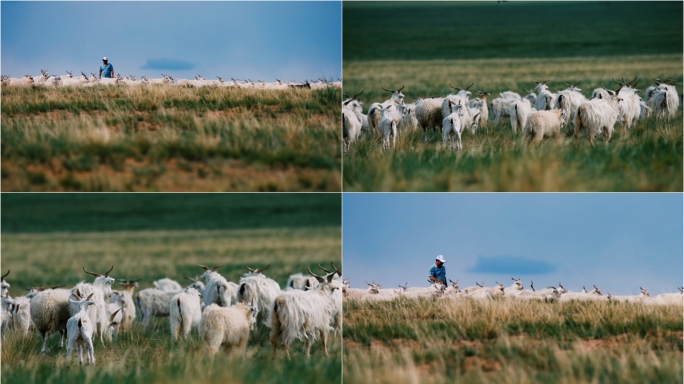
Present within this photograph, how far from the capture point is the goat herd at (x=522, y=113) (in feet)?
35.3

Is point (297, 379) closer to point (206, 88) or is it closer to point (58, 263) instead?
point (206, 88)

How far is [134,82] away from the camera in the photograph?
39.8 ft

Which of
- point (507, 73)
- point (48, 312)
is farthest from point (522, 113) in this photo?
point (507, 73)

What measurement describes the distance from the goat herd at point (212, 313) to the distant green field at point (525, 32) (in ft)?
48.0

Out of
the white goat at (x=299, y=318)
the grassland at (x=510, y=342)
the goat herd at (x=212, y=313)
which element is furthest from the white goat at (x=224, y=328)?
the grassland at (x=510, y=342)

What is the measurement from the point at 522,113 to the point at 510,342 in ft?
16.6

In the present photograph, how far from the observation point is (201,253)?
24.5 m

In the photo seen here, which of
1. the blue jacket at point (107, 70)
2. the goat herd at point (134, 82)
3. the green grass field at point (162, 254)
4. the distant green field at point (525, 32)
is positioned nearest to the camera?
the green grass field at point (162, 254)

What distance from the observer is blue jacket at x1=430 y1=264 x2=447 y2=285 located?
1002 centimetres

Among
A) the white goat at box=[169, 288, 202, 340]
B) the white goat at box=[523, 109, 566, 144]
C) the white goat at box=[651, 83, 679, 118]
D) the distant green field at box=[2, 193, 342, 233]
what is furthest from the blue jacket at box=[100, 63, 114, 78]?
the distant green field at box=[2, 193, 342, 233]

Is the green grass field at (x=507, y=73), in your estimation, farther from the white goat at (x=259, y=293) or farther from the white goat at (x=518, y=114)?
the white goat at (x=259, y=293)

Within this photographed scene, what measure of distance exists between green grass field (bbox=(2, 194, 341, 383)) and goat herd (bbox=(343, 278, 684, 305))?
753 millimetres

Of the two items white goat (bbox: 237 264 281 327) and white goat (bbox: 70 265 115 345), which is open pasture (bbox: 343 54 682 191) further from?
white goat (bbox: 70 265 115 345)

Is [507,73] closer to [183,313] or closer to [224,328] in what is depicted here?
[183,313]
